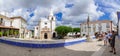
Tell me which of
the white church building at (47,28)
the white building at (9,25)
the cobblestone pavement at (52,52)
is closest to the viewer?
the cobblestone pavement at (52,52)

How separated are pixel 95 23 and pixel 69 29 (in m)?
17.3

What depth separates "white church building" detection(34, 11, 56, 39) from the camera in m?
57.6

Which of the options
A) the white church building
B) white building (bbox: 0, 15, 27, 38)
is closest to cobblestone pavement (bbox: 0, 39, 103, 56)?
white building (bbox: 0, 15, 27, 38)

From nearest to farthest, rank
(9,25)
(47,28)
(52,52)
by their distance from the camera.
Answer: (52,52) → (9,25) → (47,28)

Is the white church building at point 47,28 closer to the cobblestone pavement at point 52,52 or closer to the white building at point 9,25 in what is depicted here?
the white building at point 9,25

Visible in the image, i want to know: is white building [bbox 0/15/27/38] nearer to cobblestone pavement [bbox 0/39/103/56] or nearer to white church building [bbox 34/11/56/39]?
white church building [bbox 34/11/56/39]

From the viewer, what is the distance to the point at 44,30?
5853 cm

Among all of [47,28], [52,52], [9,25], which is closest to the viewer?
[52,52]

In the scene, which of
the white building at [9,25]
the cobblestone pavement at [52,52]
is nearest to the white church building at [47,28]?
the white building at [9,25]

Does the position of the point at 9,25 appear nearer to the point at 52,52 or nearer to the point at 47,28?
the point at 47,28

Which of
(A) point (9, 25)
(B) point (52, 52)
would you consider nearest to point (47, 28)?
(A) point (9, 25)

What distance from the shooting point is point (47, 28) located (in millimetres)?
58562

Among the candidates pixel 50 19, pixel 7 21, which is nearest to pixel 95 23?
pixel 50 19

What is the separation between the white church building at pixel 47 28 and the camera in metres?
57.6
